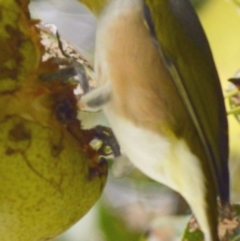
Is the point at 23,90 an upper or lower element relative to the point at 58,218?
upper

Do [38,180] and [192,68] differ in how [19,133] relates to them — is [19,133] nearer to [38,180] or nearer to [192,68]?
[38,180]

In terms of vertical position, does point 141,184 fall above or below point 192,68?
below

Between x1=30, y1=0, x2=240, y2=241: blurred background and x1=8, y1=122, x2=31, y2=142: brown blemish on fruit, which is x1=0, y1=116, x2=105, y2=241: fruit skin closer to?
x1=8, y1=122, x2=31, y2=142: brown blemish on fruit

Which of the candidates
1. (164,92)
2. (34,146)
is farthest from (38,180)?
(164,92)

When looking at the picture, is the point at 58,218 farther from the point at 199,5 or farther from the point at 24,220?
the point at 199,5

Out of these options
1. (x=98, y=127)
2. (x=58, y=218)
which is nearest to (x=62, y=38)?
(x=98, y=127)
